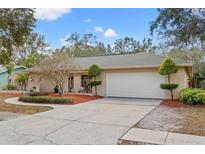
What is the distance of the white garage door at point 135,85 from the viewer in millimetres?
14453

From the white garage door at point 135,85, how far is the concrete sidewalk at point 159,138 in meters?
9.05

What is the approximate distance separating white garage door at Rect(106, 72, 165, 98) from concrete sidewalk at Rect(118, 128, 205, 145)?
9.05m

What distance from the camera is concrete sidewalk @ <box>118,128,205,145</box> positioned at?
4.84 m

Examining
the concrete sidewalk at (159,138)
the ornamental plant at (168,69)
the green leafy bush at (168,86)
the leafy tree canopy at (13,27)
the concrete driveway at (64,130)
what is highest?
the leafy tree canopy at (13,27)

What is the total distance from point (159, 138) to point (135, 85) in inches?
395

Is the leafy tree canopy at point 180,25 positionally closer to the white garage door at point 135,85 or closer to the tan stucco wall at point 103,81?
the tan stucco wall at point 103,81

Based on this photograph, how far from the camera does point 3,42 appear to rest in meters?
9.62

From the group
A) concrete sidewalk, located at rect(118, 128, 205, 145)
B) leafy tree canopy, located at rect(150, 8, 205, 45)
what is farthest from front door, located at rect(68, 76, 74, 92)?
concrete sidewalk, located at rect(118, 128, 205, 145)

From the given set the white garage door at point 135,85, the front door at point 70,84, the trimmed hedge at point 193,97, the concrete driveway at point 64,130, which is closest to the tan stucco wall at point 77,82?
the front door at point 70,84

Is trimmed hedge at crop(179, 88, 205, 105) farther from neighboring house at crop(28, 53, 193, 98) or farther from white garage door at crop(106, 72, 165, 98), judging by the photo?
white garage door at crop(106, 72, 165, 98)
